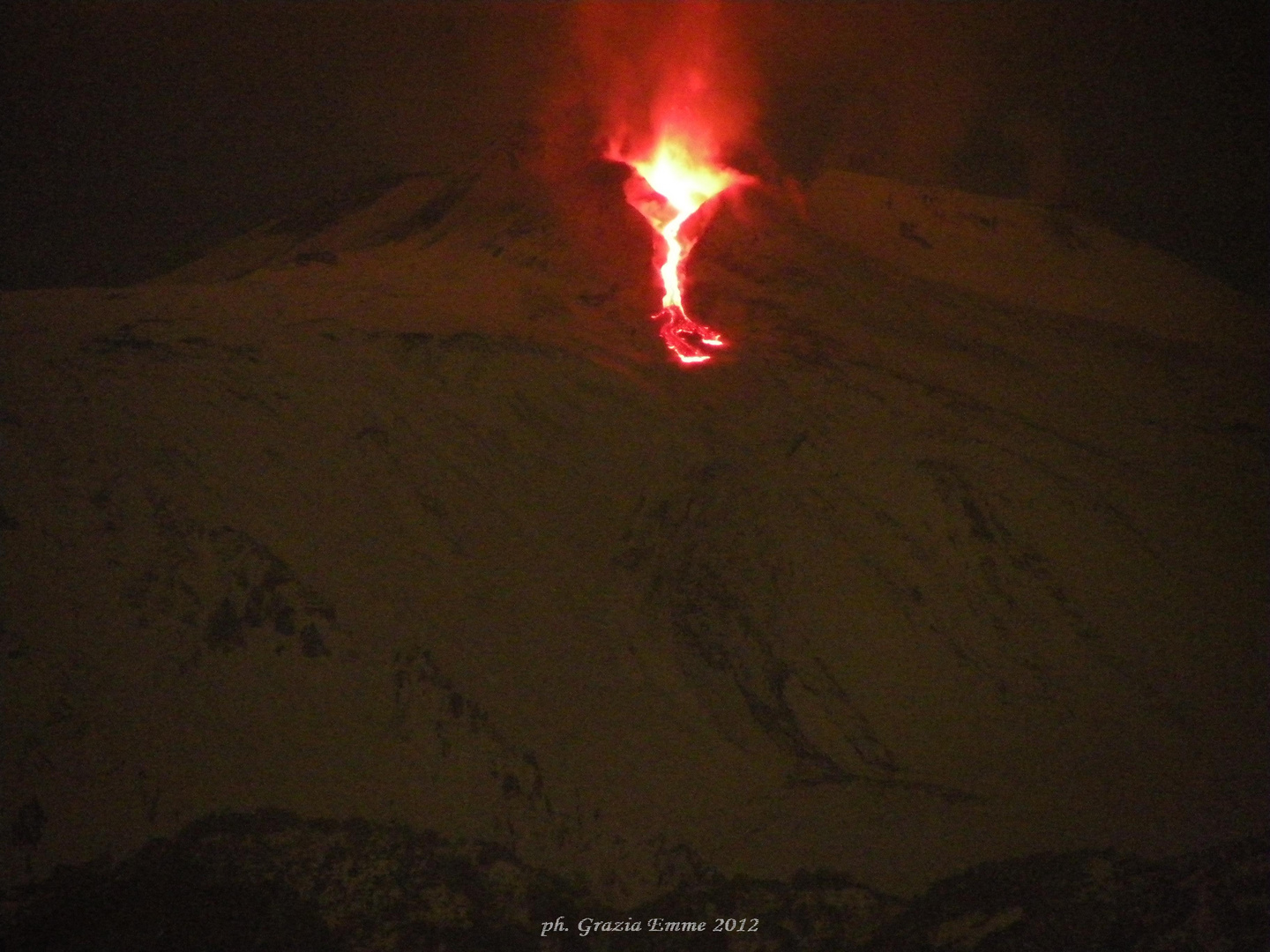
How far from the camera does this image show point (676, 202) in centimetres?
2102

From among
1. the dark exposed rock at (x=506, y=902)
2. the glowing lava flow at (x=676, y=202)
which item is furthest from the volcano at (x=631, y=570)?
the glowing lava flow at (x=676, y=202)

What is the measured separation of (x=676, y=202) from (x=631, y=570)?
9.20m

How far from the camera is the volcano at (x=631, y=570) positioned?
11.8 meters

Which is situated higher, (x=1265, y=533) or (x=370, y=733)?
(x=1265, y=533)

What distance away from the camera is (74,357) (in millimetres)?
14914

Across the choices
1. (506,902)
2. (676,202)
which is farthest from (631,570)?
(676,202)

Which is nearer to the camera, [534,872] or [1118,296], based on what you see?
[534,872]

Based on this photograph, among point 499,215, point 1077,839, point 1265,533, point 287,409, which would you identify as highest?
point 499,215

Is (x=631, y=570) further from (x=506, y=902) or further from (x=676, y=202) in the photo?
(x=676, y=202)

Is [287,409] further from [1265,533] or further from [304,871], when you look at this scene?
[1265,533]

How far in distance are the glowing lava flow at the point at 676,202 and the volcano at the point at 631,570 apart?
410 mm

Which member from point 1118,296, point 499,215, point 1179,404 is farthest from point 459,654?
point 1118,296

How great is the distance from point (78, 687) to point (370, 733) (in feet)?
9.66

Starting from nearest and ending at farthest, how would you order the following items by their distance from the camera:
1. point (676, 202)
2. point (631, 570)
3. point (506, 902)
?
point (506, 902), point (631, 570), point (676, 202)
